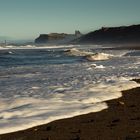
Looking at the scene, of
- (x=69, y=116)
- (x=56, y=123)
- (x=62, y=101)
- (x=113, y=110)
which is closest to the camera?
(x=56, y=123)

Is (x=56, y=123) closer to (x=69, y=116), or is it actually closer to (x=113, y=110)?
(x=69, y=116)

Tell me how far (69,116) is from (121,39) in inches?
5268

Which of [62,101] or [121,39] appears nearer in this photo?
[62,101]

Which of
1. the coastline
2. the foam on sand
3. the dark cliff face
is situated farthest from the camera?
the dark cliff face

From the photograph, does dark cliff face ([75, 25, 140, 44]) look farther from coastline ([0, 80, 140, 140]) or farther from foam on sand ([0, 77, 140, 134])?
coastline ([0, 80, 140, 140])

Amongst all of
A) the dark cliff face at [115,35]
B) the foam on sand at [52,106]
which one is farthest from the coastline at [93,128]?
the dark cliff face at [115,35]

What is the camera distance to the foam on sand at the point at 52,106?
360 inches

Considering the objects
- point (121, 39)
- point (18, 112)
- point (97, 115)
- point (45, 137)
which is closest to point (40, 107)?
point (18, 112)

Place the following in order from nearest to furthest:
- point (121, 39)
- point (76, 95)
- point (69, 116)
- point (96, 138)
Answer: point (96, 138)
point (69, 116)
point (76, 95)
point (121, 39)

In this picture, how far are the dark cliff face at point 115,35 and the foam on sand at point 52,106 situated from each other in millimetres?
118049

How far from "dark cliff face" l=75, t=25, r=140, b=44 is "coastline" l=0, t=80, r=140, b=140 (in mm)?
121408

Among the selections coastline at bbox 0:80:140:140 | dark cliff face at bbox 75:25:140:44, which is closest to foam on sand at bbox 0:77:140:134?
coastline at bbox 0:80:140:140

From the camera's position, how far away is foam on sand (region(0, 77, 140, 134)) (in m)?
9.13

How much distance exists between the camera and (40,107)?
35.0ft
